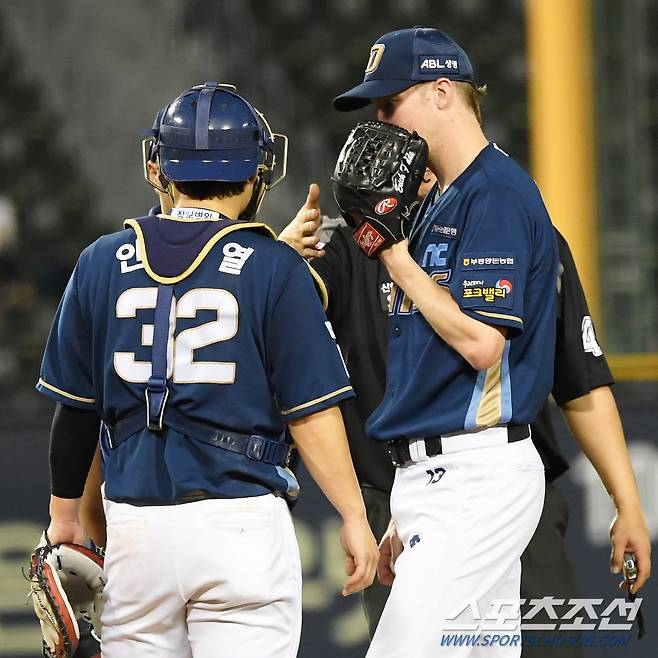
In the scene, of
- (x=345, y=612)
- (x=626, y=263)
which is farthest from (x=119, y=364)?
(x=626, y=263)

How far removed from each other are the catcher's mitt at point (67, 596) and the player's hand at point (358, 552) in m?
0.50

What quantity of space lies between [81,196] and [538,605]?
268 centimetres

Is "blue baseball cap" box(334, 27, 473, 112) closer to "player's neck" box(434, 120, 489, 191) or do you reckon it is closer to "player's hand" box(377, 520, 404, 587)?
"player's neck" box(434, 120, 489, 191)

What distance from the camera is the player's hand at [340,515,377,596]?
7.23 feet

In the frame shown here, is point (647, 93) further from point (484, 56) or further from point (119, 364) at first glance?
point (119, 364)

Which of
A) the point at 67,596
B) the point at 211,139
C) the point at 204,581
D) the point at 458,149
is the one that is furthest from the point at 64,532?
the point at 458,149

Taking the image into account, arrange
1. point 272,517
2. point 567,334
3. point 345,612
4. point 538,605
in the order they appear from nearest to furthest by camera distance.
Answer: point 272,517
point 567,334
point 538,605
point 345,612

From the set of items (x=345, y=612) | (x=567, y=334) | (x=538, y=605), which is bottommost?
(x=345, y=612)


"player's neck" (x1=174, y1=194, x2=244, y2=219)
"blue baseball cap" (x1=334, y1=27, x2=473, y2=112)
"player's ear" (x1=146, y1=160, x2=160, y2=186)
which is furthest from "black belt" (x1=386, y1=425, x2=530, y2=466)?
"player's ear" (x1=146, y1=160, x2=160, y2=186)

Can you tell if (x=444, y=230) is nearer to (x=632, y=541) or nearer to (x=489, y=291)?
Result: (x=489, y=291)

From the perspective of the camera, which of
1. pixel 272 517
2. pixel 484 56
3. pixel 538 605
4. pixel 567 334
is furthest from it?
pixel 484 56

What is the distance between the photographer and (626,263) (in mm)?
4070

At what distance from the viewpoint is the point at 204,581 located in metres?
2.08

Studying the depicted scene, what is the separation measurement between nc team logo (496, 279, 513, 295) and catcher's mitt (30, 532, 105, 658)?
91 centimetres
